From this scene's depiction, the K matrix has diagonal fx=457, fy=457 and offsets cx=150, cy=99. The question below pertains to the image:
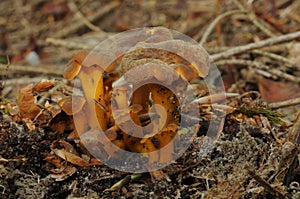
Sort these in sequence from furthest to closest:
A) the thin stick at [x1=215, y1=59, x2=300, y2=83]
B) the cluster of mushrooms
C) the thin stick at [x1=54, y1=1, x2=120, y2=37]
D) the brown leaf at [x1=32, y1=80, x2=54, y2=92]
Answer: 1. the thin stick at [x1=54, y1=1, x2=120, y2=37]
2. the thin stick at [x1=215, y1=59, x2=300, y2=83]
3. the brown leaf at [x1=32, y1=80, x2=54, y2=92]
4. the cluster of mushrooms

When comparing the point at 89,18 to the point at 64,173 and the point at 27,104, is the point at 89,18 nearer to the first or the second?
the point at 27,104

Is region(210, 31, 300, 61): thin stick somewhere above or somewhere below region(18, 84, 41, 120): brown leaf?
above

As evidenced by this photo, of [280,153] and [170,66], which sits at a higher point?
[170,66]

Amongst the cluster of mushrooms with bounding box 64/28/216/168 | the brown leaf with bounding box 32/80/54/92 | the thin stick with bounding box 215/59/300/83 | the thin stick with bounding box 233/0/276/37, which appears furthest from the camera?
the thin stick with bounding box 233/0/276/37

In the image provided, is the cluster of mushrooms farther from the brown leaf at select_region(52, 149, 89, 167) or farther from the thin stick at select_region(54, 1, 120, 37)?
the thin stick at select_region(54, 1, 120, 37)

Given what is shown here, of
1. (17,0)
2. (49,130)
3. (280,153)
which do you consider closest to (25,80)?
(49,130)

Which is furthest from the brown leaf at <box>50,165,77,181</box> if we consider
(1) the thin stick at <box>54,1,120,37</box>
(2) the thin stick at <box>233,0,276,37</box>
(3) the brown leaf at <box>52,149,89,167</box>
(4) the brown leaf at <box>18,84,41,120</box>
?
(1) the thin stick at <box>54,1,120,37</box>

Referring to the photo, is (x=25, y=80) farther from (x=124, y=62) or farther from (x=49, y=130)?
(x=124, y=62)

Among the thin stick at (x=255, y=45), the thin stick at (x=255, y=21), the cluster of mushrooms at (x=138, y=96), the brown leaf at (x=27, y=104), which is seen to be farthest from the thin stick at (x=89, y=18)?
the cluster of mushrooms at (x=138, y=96)

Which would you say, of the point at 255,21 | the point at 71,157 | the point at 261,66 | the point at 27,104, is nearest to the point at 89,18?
the point at 255,21
